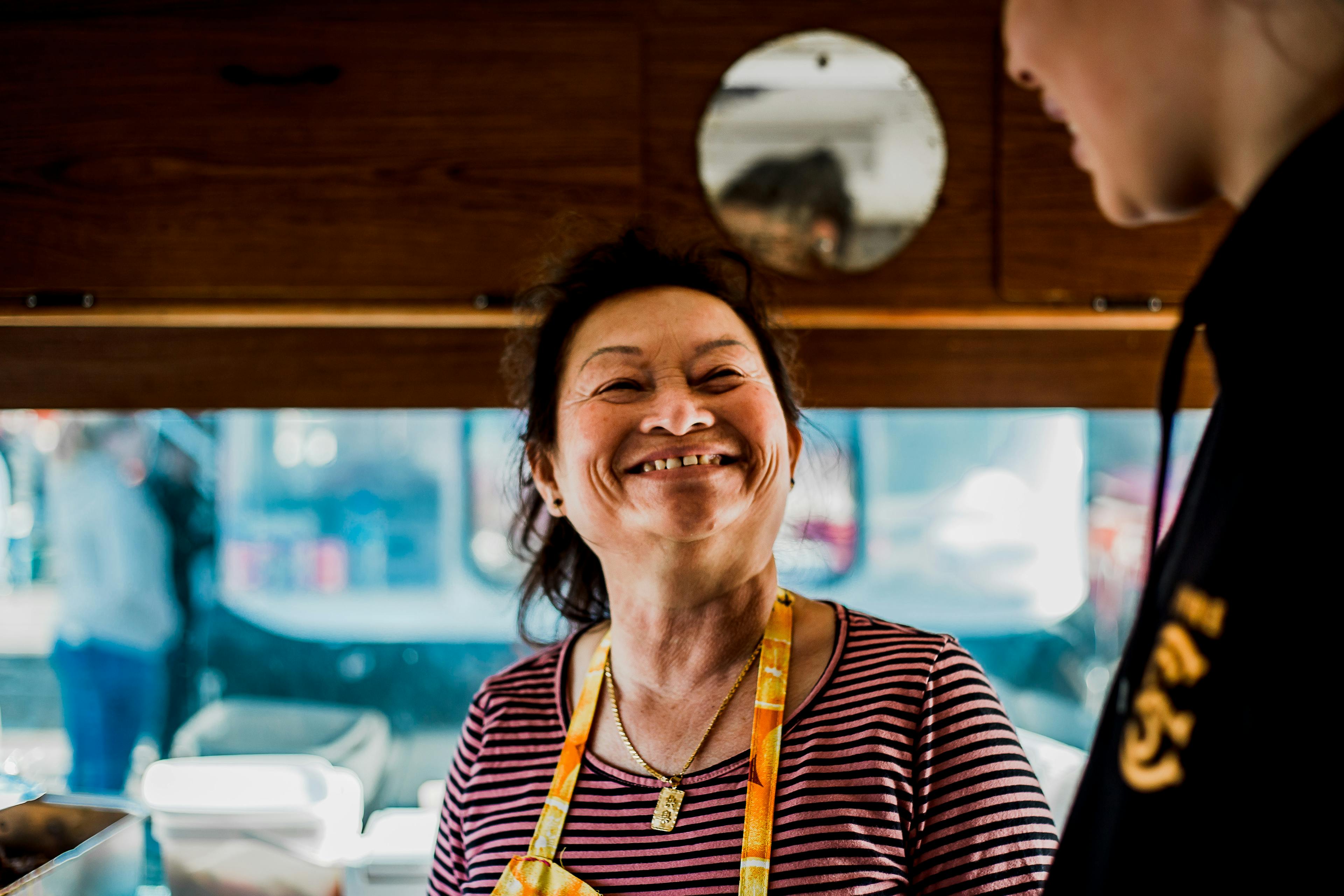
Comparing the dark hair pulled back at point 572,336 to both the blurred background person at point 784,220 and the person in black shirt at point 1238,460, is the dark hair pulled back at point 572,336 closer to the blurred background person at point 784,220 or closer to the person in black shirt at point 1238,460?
the blurred background person at point 784,220

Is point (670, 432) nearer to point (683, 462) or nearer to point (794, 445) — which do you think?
point (683, 462)

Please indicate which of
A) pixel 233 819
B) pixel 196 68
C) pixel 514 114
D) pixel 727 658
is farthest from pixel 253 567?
pixel 727 658

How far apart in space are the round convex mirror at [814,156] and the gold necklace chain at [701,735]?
0.74 m

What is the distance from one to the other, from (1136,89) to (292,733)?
2.16 meters

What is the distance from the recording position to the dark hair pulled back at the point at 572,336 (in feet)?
4.40

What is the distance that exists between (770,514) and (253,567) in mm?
1515

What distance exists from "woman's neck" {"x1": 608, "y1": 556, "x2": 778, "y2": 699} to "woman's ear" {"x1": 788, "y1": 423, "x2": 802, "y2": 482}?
153 mm

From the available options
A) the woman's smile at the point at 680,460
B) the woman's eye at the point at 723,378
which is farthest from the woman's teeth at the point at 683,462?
the woman's eye at the point at 723,378

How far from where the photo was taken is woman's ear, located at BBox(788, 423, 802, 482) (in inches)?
52.4

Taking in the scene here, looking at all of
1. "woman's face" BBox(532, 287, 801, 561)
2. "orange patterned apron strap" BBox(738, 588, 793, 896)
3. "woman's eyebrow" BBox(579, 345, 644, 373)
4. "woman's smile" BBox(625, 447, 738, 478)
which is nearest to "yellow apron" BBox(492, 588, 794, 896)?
"orange patterned apron strap" BBox(738, 588, 793, 896)

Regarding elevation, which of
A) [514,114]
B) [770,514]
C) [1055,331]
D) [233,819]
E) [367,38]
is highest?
[367,38]

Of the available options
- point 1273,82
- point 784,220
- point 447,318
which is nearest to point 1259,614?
point 1273,82

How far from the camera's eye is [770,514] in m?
1.18

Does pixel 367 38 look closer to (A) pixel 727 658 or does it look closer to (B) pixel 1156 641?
(A) pixel 727 658
